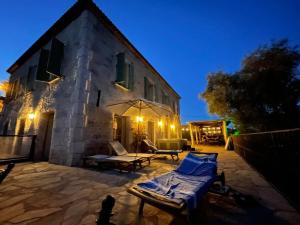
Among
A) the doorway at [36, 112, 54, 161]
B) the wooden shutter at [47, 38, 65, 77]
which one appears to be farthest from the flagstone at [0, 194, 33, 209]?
the wooden shutter at [47, 38, 65, 77]

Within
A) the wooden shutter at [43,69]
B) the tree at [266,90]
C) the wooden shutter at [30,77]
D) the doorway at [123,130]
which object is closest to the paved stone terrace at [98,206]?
the doorway at [123,130]

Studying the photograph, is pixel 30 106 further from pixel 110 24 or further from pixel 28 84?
pixel 110 24

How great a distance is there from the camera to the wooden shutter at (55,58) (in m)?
6.42

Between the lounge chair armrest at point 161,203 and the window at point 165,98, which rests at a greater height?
the window at point 165,98

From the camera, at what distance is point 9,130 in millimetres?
10141

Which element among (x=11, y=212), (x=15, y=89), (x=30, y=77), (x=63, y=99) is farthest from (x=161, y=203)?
(x=15, y=89)

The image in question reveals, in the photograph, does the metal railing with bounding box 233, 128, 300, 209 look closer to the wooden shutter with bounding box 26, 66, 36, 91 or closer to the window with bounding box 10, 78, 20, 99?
the wooden shutter with bounding box 26, 66, 36, 91

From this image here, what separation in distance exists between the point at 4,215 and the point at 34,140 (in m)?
6.07

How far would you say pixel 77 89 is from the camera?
590 cm

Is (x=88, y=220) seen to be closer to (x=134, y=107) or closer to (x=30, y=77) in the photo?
(x=134, y=107)

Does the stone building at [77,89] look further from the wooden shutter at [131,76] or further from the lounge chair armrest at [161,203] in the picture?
the lounge chair armrest at [161,203]

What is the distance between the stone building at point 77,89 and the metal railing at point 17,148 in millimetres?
375

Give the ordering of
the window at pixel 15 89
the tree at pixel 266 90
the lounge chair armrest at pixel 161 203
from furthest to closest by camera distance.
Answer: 1. the window at pixel 15 89
2. the tree at pixel 266 90
3. the lounge chair armrest at pixel 161 203

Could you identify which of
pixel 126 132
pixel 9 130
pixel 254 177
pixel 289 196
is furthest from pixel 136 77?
pixel 9 130
